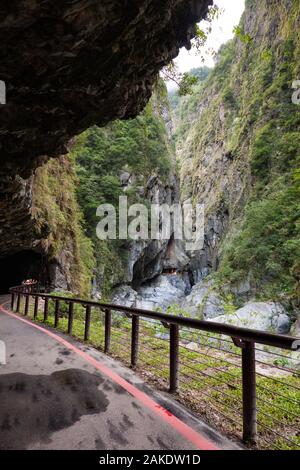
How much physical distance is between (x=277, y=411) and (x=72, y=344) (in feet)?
15.2

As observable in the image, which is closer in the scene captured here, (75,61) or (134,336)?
(75,61)

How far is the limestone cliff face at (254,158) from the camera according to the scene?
2269 cm

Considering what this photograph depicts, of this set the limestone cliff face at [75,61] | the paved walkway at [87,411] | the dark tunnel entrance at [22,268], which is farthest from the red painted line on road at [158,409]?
the dark tunnel entrance at [22,268]

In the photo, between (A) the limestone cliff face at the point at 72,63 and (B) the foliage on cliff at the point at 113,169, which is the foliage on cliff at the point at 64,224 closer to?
(B) the foliage on cliff at the point at 113,169

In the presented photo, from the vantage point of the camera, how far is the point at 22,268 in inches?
960

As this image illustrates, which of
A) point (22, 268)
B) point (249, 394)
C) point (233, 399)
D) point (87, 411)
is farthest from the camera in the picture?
point (22, 268)

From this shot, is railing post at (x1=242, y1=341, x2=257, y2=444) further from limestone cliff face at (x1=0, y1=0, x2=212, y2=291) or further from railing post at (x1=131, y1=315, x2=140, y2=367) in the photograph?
limestone cliff face at (x1=0, y1=0, x2=212, y2=291)

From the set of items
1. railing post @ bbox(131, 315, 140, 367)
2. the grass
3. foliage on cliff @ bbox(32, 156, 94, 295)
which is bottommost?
the grass

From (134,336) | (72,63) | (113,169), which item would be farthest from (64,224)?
(72,63)

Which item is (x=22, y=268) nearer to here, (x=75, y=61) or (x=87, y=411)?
(x=75, y=61)

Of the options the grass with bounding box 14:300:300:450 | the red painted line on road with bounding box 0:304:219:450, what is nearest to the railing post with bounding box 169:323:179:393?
the grass with bounding box 14:300:300:450

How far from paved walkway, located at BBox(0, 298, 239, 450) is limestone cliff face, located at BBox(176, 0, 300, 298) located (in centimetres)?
411

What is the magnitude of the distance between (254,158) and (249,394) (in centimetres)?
3196

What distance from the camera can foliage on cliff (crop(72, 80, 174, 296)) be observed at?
28.0 meters
